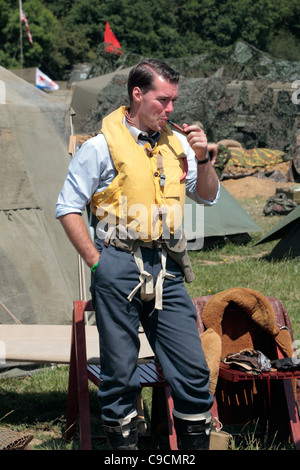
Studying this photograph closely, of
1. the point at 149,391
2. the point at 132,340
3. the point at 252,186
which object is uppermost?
the point at 132,340

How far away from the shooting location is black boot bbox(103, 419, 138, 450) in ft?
9.95

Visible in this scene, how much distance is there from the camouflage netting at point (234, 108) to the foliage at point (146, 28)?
1339 inches

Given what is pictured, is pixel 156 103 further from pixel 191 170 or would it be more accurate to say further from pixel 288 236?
pixel 288 236

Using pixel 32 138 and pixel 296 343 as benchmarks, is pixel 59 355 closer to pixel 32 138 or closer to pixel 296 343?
pixel 296 343

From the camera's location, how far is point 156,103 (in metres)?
3.09

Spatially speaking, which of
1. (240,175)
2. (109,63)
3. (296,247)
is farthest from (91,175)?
(109,63)

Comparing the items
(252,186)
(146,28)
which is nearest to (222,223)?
(252,186)

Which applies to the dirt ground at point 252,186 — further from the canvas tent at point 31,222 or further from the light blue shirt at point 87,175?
the light blue shirt at point 87,175

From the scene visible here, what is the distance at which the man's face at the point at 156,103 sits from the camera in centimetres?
309

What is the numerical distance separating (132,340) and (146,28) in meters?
59.6

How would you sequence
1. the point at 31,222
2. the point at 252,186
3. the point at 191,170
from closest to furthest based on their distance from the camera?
the point at 191,170 < the point at 31,222 < the point at 252,186

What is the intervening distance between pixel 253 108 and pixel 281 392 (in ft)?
63.5

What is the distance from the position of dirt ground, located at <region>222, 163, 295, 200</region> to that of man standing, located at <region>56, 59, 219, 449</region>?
11630 millimetres

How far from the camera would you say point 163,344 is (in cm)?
306
